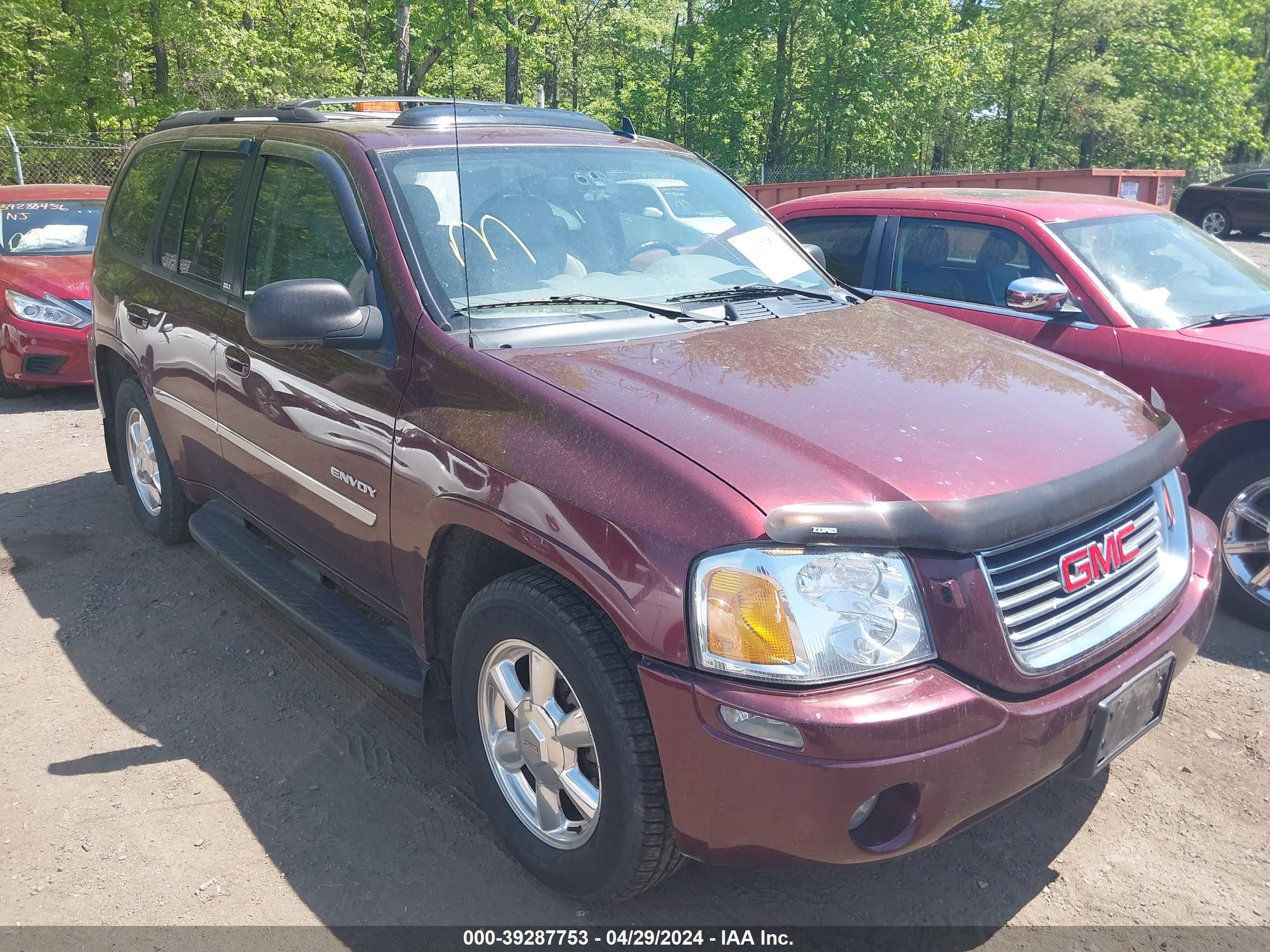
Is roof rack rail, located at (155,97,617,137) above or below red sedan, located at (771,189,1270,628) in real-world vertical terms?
above

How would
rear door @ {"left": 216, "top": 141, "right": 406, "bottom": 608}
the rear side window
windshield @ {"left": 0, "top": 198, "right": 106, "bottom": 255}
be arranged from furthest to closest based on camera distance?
windshield @ {"left": 0, "top": 198, "right": 106, "bottom": 255}, the rear side window, rear door @ {"left": 216, "top": 141, "right": 406, "bottom": 608}

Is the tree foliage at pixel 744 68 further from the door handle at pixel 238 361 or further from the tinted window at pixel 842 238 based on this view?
the door handle at pixel 238 361

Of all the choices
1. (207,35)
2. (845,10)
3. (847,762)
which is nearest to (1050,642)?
(847,762)

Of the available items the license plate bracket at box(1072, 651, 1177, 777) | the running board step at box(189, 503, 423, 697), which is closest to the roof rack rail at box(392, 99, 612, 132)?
the running board step at box(189, 503, 423, 697)

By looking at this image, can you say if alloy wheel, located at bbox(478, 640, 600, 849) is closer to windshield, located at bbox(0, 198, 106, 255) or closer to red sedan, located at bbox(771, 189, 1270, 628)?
red sedan, located at bbox(771, 189, 1270, 628)

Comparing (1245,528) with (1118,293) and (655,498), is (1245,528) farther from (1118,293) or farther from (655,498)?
(655,498)

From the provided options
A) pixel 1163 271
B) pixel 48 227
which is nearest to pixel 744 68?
pixel 48 227

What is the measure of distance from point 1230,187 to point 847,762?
23872mm

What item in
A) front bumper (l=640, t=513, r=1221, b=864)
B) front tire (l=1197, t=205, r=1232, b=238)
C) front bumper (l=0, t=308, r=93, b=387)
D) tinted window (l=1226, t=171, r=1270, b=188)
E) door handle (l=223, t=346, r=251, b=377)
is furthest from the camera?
front tire (l=1197, t=205, r=1232, b=238)

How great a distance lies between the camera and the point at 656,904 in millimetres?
2693

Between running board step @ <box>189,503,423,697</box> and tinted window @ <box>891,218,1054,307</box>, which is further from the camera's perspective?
tinted window @ <box>891,218,1054,307</box>

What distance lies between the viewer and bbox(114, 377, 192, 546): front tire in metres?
4.82

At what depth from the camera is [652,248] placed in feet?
11.4

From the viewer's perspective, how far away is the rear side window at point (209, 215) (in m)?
3.96
